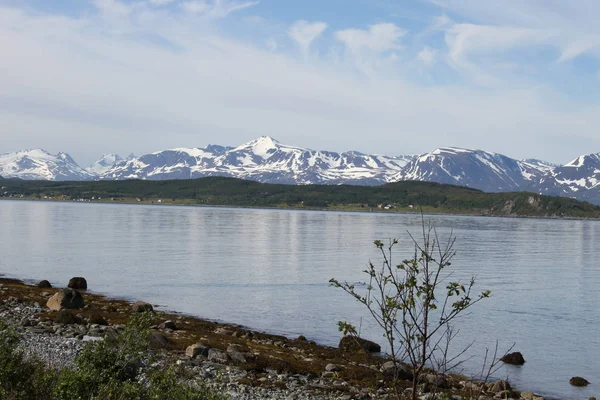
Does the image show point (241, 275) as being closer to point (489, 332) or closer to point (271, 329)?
point (271, 329)

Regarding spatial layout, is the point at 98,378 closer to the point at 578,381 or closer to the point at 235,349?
the point at 235,349

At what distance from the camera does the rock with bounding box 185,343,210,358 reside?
26859 mm

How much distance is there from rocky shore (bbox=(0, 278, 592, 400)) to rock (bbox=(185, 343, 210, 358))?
44mm

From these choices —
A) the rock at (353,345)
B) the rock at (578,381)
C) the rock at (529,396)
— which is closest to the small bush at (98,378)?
the rock at (529,396)

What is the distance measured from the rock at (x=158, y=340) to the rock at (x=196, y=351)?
1237mm

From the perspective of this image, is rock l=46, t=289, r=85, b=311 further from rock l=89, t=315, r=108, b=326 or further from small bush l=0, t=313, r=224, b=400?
small bush l=0, t=313, r=224, b=400

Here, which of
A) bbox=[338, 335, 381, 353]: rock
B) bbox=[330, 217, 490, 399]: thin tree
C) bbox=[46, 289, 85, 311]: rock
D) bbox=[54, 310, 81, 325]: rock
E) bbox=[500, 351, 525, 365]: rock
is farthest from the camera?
bbox=[46, 289, 85, 311]: rock

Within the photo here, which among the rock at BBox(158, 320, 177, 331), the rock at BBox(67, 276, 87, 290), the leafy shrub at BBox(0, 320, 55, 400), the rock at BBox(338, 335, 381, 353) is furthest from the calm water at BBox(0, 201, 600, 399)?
the leafy shrub at BBox(0, 320, 55, 400)

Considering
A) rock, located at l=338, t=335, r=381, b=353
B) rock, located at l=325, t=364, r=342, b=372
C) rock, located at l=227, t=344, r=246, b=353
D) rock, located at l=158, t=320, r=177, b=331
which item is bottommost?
rock, located at l=338, t=335, r=381, b=353

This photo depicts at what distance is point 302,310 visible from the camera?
1837 inches

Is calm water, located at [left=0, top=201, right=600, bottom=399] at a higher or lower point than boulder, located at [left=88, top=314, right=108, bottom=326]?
lower

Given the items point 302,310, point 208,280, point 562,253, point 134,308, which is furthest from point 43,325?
point 562,253

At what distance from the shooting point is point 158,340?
28172 millimetres

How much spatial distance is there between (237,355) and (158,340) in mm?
3990
